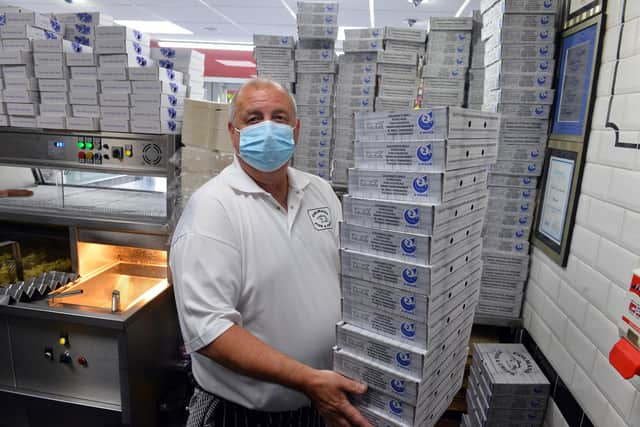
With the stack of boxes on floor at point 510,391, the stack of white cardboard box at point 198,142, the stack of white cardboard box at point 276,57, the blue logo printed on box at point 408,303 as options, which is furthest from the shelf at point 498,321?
the stack of white cardboard box at point 276,57

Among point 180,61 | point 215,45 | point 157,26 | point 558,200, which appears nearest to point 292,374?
point 558,200

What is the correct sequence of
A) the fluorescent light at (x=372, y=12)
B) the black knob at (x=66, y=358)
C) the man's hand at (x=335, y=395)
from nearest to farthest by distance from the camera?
the man's hand at (x=335, y=395) → the black knob at (x=66, y=358) → the fluorescent light at (x=372, y=12)

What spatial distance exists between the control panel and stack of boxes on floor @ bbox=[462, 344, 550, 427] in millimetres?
2249

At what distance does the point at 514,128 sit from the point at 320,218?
143 centimetres

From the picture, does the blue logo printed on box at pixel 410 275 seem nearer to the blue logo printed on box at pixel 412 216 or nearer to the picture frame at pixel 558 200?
the blue logo printed on box at pixel 412 216

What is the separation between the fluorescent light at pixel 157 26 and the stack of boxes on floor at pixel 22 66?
16.0 ft

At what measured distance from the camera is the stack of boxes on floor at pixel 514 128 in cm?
229

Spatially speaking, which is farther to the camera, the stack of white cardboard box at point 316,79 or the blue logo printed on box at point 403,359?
the stack of white cardboard box at point 316,79

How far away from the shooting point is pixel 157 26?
24.6 ft

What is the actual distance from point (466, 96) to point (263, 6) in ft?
13.2

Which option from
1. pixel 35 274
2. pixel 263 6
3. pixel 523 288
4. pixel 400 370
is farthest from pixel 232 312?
pixel 263 6

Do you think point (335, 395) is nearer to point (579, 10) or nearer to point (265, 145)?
point (265, 145)

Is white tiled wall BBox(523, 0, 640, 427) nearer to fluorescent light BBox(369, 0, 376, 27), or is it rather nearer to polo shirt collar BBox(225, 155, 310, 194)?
polo shirt collar BBox(225, 155, 310, 194)

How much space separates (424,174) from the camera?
1.09 m
